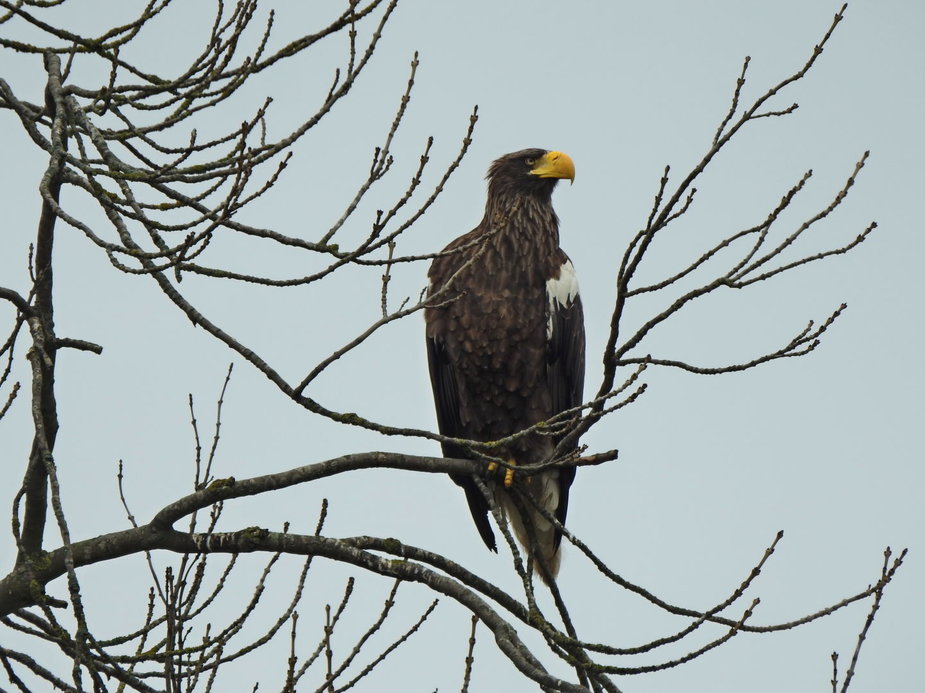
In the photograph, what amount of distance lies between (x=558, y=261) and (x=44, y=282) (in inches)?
126

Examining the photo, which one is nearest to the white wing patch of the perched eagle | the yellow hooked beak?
the perched eagle

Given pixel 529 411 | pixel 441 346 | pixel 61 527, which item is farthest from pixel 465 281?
pixel 61 527

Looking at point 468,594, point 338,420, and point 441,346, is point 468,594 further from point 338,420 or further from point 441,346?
point 441,346

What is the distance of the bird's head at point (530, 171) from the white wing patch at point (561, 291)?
2.27 feet

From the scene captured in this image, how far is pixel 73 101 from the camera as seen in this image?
3061 mm

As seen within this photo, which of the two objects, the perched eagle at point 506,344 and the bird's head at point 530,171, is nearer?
the perched eagle at point 506,344

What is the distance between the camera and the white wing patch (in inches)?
221

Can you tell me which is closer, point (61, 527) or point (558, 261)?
point (61, 527)

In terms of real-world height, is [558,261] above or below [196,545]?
above

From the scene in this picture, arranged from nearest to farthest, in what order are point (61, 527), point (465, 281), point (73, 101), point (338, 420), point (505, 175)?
point (61, 527), point (338, 420), point (73, 101), point (465, 281), point (505, 175)

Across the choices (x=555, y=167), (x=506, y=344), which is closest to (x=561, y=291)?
(x=506, y=344)

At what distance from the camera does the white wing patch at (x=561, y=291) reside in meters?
5.62

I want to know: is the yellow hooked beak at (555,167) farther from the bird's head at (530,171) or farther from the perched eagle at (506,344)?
the perched eagle at (506,344)

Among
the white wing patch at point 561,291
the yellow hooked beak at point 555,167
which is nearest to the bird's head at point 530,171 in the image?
the yellow hooked beak at point 555,167
